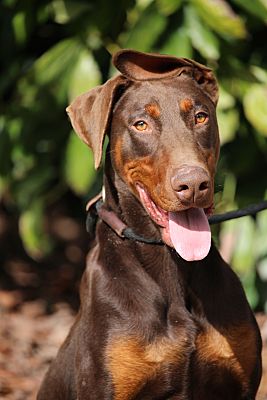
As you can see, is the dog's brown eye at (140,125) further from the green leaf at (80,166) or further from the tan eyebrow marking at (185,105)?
the green leaf at (80,166)

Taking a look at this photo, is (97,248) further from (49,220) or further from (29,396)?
(49,220)

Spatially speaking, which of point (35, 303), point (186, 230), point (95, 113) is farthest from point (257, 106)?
point (35, 303)

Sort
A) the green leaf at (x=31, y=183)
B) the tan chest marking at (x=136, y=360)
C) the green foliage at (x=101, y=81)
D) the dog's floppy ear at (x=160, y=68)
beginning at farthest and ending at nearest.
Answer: the green leaf at (x=31, y=183) < the green foliage at (x=101, y=81) < the dog's floppy ear at (x=160, y=68) < the tan chest marking at (x=136, y=360)

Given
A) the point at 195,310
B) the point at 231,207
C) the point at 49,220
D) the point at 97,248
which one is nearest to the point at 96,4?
the point at 231,207

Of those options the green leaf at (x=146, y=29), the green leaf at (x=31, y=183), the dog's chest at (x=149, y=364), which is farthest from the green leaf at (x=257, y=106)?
the dog's chest at (x=149, y=364)

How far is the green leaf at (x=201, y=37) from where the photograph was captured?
5.68m

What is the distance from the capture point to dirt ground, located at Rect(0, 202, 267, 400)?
612 centimetres

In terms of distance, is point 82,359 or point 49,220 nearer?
point 82,359

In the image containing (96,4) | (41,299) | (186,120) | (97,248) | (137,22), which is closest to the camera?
(186,120)

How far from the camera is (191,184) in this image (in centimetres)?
372

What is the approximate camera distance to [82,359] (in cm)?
411

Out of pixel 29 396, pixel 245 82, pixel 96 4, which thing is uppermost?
pixel 96 4

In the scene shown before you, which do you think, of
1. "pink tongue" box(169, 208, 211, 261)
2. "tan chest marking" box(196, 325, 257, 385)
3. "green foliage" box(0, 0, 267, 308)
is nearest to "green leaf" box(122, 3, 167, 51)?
"green foliage" box(0, 0, 267, 308)

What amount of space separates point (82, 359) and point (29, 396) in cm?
174
